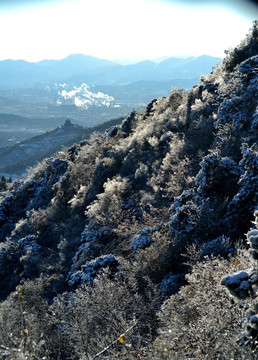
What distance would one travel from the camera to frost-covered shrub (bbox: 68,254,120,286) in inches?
495

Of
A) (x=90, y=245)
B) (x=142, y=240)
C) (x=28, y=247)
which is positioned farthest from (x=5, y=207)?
(x=142, y=240)

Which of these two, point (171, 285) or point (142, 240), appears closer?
point (171, 285)

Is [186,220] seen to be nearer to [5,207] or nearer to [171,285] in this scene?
[171,285]

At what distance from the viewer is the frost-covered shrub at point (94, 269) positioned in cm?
1257

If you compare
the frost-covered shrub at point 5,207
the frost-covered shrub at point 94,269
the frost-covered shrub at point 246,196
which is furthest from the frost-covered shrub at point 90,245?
the frost-covered shrub at point 5,207

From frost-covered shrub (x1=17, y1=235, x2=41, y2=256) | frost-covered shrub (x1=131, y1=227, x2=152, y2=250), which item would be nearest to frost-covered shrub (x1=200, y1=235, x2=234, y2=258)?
frost-covered shrub (x1=131, y1=227, x2=152, y2=250)

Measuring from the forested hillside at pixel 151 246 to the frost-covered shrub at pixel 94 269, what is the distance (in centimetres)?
5

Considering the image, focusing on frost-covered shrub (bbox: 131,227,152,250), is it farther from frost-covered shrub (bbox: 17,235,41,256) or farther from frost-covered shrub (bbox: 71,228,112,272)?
frost-covered shrub (bbox: 17,235,41,256)

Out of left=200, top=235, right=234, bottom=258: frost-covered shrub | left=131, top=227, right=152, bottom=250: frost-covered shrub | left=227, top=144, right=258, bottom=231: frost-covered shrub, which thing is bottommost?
left=131, top=227, right=152, bottom=250: frost-covered shrub

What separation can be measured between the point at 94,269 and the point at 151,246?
2674 millimetres

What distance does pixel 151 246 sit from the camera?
12.2 m

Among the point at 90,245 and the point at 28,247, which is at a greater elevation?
the point at 90,245

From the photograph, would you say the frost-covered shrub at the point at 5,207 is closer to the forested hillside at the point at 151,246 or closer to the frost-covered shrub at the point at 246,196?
the forested hillside at the point at 151,246

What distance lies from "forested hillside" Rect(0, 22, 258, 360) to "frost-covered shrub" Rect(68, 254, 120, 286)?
0.16 feet
